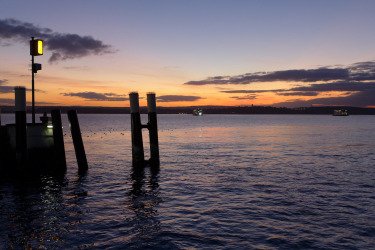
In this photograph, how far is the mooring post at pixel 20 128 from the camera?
14.0 m

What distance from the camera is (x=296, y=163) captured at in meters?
21.6

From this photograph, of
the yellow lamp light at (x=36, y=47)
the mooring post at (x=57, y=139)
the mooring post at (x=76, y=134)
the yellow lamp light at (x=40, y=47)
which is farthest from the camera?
the yellow lamp light at (x=40, y=47)

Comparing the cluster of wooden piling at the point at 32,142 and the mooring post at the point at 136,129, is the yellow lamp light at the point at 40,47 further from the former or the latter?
the mooring post at the point at 136,129

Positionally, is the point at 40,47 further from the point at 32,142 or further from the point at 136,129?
the point at 136,129

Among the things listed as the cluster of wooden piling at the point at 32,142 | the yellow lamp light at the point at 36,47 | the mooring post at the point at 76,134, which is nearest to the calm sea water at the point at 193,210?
the cluster of wooden piling at the point at 32,142

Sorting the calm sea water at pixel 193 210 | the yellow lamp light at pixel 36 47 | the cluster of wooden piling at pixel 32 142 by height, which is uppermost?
the yellow lamp light at pixel 36 47

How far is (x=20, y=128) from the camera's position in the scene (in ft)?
46.2

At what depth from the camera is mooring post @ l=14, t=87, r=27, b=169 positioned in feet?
46.0

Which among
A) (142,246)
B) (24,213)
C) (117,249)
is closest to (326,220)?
(142,246)

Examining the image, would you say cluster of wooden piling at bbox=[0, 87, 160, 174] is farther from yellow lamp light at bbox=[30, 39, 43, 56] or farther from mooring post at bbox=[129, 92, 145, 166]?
yellow lamp light at bbox=[30, 39, 43, 56]

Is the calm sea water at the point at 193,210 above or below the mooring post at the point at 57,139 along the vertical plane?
below

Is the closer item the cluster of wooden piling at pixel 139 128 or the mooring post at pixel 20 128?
the mooring post at pixel 20 128

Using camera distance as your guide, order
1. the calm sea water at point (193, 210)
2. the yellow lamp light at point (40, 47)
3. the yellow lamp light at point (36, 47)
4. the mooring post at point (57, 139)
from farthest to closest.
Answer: the yellow lamp light at point (40, 47) → the yellow lamp light at point (36, 47) → the mooring post at point (57, 139) → the calm sea water at point (193, 210)

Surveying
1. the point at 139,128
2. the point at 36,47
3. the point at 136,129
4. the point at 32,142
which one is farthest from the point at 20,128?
the point at 139,128
